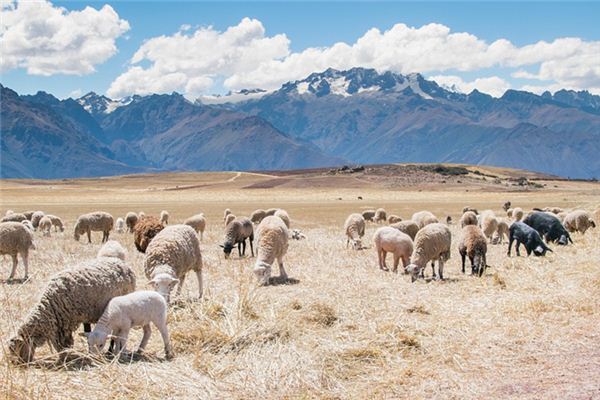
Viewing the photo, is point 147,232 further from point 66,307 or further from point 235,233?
point 66,307

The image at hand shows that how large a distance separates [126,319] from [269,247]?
7.81 meters

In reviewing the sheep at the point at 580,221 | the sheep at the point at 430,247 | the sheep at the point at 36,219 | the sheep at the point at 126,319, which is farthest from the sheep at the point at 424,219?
the sheep at the point at 36,219

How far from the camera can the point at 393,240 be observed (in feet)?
60.5

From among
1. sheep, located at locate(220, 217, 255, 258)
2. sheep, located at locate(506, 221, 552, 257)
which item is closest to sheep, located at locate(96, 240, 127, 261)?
sheep, located at locate(220, 217, 255, 258)

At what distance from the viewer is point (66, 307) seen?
952cm

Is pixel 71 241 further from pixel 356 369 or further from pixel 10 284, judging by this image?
pixel 356 369

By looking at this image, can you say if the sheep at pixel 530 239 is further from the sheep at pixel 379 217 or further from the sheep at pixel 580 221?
the sheep at pixel 379 217

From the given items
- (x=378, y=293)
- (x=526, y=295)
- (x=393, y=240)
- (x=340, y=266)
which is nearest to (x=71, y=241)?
(x=340, y=266)

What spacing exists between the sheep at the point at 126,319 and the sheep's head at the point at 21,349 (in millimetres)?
857

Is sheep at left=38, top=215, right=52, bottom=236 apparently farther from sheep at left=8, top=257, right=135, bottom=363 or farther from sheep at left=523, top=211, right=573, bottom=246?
sheep at left=523, top=211, right=573, bottom=246

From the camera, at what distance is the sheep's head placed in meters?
8.79

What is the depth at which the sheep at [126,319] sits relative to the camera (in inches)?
355

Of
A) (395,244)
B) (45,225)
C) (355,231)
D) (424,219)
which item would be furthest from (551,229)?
(45,225)

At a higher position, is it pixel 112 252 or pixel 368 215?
pixel 112 252
